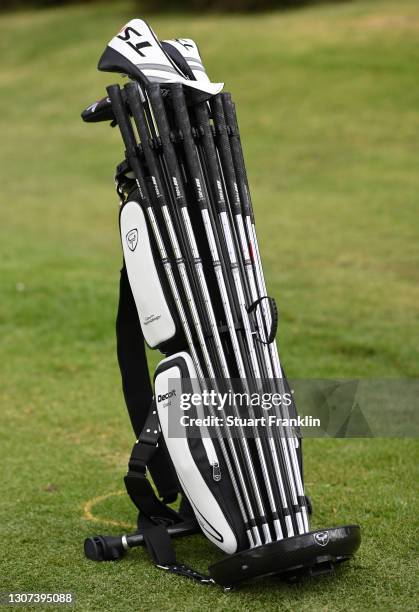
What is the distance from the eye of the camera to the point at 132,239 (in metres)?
4.52

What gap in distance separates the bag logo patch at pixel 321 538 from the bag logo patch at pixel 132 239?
1.51 m

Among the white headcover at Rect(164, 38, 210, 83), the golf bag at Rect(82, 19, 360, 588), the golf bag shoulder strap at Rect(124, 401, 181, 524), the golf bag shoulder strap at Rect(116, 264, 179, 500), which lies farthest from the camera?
the golf bag shoulder strap at Rect(116, 264, 179, 500)

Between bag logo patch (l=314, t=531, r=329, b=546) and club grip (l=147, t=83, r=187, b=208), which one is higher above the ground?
club grip (l=147, t=83, r=187, b=208)

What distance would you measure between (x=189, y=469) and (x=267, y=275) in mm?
7500

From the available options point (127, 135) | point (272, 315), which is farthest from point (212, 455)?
point (127, 135)

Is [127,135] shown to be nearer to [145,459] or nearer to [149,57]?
[149,57]

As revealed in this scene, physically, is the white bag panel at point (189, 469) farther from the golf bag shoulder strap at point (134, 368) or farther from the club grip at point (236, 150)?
the club grip at point (236, 150)

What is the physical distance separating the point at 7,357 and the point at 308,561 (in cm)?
541

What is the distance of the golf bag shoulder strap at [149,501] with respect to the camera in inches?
173

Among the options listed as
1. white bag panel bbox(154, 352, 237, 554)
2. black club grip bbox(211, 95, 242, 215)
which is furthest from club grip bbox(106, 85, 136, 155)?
white bag panel bbox(154, 352, 237, 554)

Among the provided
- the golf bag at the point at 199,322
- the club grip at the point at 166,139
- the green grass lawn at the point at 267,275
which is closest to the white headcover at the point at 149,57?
the golf bag at the point at 199,322

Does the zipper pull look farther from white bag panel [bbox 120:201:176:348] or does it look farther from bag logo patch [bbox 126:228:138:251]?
bag logo patch [bbox 126:228:138:251]

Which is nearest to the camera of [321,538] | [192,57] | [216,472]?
[321,538]

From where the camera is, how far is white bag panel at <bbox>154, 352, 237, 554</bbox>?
4191 mm
